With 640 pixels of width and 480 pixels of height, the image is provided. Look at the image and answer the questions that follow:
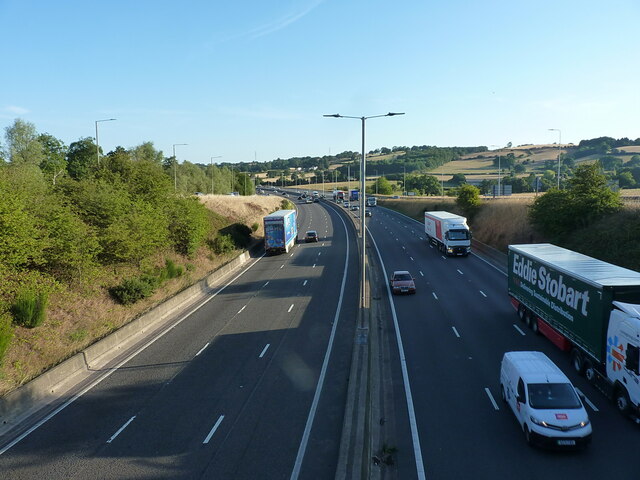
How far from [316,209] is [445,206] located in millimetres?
35257

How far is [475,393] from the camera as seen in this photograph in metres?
15.7

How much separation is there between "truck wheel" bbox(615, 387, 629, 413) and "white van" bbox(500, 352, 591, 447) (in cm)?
189

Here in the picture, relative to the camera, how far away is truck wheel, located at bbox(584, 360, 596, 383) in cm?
1554

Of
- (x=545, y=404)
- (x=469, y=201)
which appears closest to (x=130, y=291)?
(x=545, y=404)

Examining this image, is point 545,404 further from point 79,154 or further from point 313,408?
point 79,154

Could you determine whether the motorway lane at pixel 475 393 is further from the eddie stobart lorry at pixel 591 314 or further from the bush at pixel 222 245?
the bush at pixel 222 245

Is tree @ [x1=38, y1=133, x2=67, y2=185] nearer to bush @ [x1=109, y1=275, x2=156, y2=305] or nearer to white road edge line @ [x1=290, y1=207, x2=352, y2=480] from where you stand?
bush @ [x1=109, y1=275, x2=156, y2=305]

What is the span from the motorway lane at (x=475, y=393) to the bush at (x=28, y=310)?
1643 cm

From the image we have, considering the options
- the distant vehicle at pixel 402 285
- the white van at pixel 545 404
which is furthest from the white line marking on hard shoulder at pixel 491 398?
the distant vehicle at pixel 402 285

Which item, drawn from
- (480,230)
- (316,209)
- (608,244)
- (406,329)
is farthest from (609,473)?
(316,209)

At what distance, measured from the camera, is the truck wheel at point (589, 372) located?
1554 centimetres

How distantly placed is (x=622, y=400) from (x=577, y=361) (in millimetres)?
3428

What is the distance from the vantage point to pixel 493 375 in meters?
17.2

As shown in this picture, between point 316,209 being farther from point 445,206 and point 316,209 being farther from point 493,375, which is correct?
point 493,375
